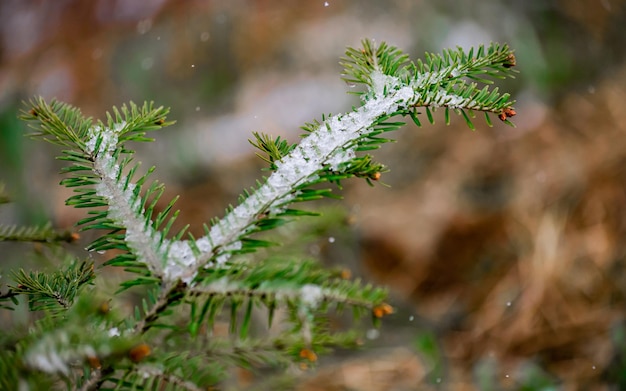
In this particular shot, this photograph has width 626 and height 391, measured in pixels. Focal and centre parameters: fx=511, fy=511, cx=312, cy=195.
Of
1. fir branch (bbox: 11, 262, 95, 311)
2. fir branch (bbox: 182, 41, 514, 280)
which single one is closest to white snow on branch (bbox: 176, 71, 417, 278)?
fir branch (bbox: 182, 41, 514, 280)

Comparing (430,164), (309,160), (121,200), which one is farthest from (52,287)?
(430,164)

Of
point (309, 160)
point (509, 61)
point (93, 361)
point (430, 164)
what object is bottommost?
point (93, 361)

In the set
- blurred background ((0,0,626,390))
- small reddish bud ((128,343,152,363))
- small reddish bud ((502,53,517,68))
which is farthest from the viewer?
blurred background ((0,0,626,390))

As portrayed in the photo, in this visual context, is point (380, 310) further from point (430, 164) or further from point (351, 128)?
point (430, 164)

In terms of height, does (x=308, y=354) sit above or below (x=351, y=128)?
below

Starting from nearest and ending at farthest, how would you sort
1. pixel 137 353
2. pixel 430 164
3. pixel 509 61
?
pixel 137 353 → pixel 509 61 → pixel 430 164

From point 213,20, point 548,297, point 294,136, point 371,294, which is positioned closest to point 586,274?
point 548,297

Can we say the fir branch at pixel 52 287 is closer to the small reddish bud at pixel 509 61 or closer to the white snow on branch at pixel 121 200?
the white snow on branch at pixel 121 200

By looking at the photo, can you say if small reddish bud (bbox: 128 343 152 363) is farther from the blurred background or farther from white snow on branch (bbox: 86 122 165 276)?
the blurred background

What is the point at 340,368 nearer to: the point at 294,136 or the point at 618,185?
the point at 294,136

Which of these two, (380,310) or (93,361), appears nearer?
(93,361)
